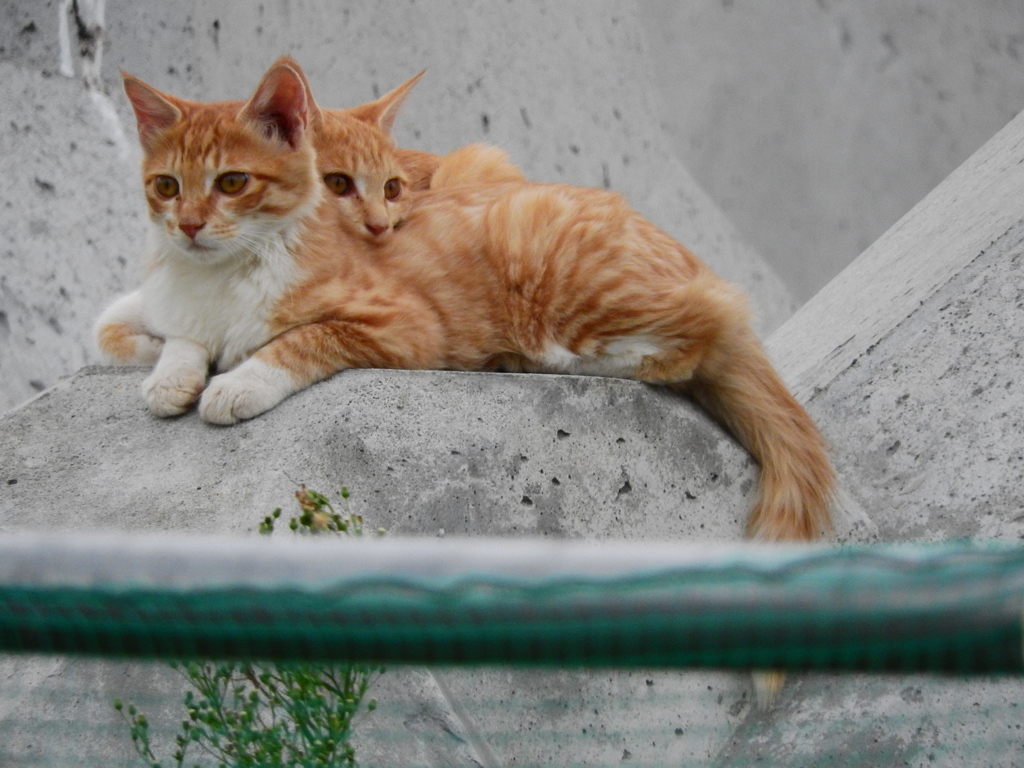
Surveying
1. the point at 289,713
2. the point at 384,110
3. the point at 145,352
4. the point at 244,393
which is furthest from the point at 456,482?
the point at 384,110

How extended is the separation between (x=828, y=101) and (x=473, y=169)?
2810mm

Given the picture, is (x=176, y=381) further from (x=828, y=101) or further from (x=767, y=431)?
(x=828, y=101)

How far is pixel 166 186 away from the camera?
235 cm

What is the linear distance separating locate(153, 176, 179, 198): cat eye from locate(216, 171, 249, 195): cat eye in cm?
11

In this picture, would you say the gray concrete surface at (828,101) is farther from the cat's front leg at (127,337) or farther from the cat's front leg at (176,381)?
the cat's front leg at (176,381)

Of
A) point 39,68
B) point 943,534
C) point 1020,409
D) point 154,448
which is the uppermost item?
point 39,68

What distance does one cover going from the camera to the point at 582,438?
7.32 feet

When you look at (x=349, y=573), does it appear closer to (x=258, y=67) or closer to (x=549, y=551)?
(x=549, y=551)

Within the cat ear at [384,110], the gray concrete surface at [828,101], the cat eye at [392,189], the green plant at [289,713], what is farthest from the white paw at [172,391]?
the gray concrete surface at [828,101]

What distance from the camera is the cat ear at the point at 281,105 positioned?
7.68 ft

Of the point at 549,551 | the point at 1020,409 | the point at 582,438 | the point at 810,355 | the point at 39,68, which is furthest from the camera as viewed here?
the point at 39,68

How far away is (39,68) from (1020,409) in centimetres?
340

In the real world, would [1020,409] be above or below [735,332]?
below

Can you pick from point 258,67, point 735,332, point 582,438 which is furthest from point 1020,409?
point 258,67
